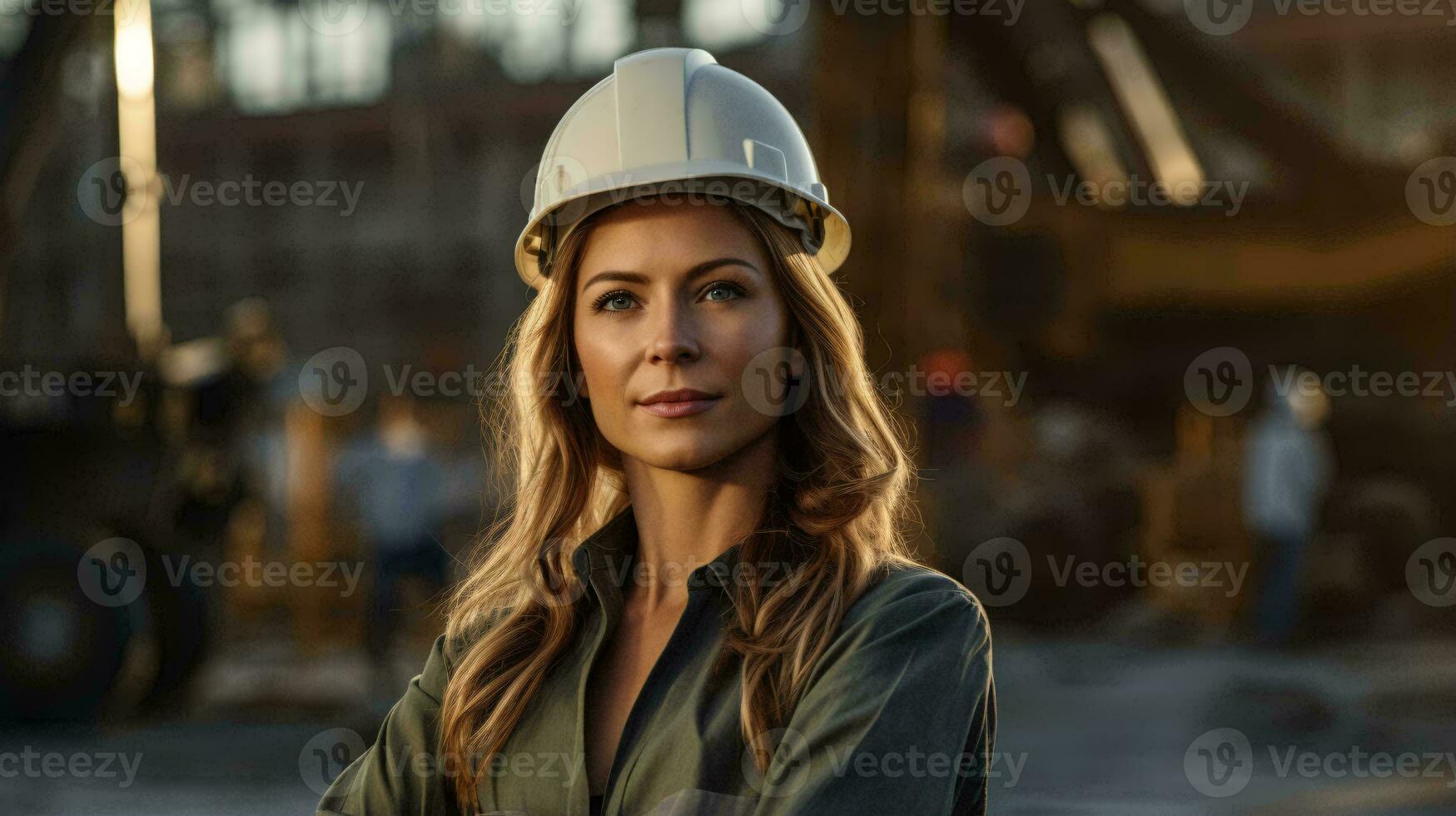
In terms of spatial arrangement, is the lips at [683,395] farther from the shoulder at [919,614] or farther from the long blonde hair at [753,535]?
the shoulder at [919,614]

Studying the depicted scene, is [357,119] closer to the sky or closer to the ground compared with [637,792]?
closer to the sky

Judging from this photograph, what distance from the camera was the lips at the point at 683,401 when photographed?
2.30 meters

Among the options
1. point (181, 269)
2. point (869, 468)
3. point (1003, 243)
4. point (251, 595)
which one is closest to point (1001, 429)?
point (1003, 243)

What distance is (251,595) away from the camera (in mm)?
12773

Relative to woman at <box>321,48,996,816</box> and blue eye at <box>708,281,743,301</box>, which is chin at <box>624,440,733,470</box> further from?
blue eye at <box>708,281,743,301</box>

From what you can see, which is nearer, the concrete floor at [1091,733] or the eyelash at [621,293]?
the eyelash at [621,293]

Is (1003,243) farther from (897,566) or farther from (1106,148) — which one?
(897,566)

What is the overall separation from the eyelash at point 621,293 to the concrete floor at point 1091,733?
4.81 meters

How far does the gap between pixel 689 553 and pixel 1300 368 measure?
38.6ft

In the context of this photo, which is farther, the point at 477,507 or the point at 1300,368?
the point at 477,507

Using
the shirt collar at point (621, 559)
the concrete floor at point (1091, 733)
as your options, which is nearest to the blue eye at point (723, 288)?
the shirt collar at point (621, 559)

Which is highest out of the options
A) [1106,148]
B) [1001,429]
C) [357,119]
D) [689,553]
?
[357,119]

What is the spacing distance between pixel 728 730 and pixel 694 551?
419 mm

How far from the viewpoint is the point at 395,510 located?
33.6 feet
